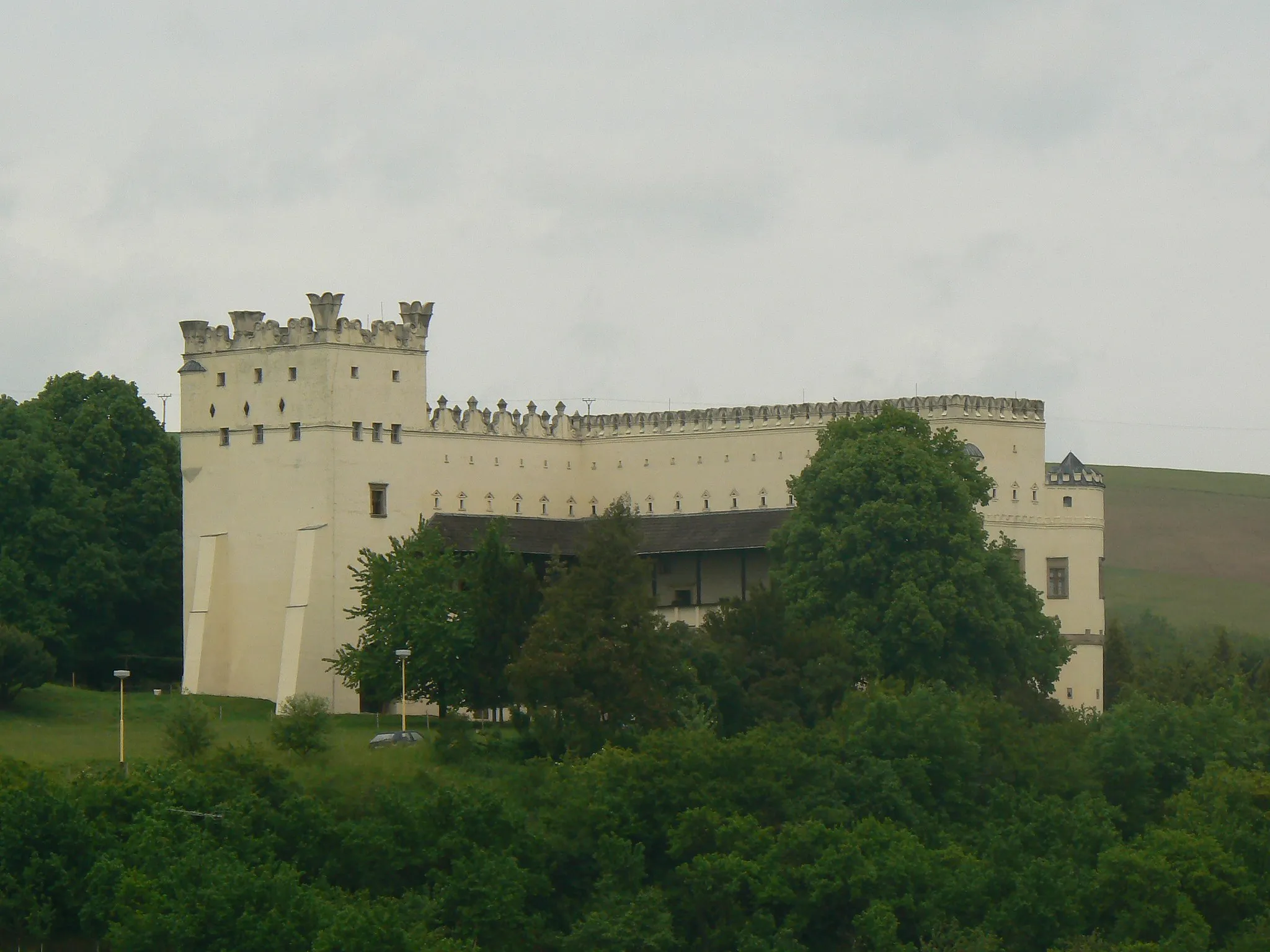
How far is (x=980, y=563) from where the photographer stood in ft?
Result: 285

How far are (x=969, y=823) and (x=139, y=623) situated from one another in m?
28.0

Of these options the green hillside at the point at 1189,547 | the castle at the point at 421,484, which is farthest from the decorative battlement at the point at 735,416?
the green hillside at the point at 1189,547

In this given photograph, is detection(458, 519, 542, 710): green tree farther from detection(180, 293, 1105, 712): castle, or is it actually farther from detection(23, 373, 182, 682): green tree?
detection(23, 373, 182, 682): green tree

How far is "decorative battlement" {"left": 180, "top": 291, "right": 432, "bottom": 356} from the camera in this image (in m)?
90.2

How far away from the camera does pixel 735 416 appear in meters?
94.5

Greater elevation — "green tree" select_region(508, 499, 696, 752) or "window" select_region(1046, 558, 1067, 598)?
"window" select_region(1046, 558, 1067, 598)

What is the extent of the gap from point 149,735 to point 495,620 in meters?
8.84

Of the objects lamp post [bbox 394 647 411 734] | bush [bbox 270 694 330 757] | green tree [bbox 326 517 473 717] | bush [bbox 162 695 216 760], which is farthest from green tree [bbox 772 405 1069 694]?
bush [bbox 162 695 216 760]

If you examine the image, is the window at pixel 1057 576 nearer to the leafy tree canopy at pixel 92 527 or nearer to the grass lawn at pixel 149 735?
the grass lawn at pixel 149 735

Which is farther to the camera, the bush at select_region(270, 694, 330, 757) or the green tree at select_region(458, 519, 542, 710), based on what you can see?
the green tree at select_region(458, 519, 542, 710)

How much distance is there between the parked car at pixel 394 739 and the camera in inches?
3177

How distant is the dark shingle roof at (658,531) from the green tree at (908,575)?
3.41 m

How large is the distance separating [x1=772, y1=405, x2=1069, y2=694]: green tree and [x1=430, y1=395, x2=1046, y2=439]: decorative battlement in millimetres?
4457

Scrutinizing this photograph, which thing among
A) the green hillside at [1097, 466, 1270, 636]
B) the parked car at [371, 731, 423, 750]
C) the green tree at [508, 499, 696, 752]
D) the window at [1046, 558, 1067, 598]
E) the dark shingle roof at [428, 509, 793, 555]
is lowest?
the parked car at [371, 731, 423, 750]
